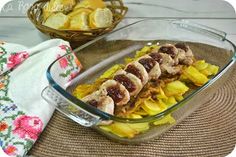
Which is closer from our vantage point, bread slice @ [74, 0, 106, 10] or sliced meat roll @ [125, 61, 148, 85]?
sliced meat roll @ [125, 61, 148, 85]

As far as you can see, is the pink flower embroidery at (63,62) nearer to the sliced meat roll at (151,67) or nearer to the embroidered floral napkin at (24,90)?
the embroidered floral napkin at (24,90)

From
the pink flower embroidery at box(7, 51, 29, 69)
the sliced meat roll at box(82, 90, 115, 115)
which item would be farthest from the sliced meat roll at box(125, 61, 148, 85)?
the pink flower embroidery at box(7, 51, 29, 69)

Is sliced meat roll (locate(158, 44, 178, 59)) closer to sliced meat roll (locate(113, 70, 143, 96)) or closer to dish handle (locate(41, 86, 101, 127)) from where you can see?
sliced meat roll (locate(113, 70, 143, 96))

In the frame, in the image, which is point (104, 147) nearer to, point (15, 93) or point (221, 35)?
point (15, 93)

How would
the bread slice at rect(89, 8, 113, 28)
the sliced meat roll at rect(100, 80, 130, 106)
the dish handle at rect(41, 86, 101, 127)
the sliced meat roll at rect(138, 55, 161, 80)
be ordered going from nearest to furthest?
1. the dish handle at rect(41, 86, 101, 127)
2. the sliced meat roll at rect(100, 80, 130, 106)
3. the sliced meat roll at rect(138, 55, 161, 80)
4. the bread slice at rect(89, 8, 113, 28)

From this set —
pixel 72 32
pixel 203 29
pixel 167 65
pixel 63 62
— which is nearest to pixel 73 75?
pixel 63 62

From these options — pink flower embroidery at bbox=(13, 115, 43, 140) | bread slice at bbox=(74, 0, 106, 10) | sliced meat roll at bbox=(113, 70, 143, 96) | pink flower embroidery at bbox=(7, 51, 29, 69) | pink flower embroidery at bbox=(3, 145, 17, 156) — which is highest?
bread slice at bbox=(74, 0, 106, 10)

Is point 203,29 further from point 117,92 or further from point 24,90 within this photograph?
point 24,90

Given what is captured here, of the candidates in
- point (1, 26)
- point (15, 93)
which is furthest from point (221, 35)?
point (1, 26)
